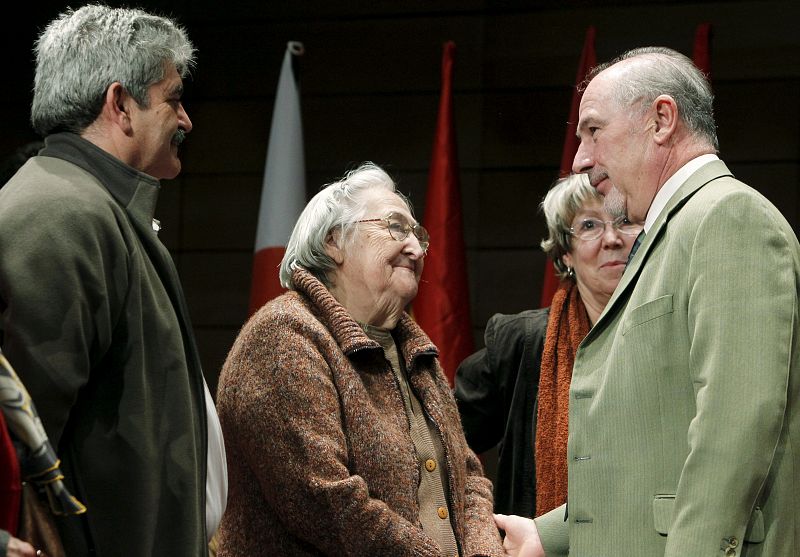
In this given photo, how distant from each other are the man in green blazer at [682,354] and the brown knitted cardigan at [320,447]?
0.49 m

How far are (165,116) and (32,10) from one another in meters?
3.86

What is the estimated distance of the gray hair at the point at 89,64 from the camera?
194 cm

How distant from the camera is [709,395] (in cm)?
163

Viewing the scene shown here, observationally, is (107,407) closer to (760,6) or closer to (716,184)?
(716,184)

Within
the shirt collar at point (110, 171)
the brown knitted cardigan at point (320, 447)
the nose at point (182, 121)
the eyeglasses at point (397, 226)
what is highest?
the nose at point (182, 121)

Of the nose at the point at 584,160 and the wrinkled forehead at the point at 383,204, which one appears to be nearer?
the nose at the point at 584,160

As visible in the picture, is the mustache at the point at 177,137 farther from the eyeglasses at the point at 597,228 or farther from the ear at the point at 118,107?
the eyeglasses at the point at 597,228

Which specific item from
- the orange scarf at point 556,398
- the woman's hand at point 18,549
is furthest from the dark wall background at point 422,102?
the woman's hand at point 18,549

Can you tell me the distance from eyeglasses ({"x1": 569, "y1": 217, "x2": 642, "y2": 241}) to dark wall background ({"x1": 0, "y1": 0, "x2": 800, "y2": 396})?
6.36 feet

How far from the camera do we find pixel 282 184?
4.38 meters

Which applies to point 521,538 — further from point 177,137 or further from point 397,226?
point 177,137

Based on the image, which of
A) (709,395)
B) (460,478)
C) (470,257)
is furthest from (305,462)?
(470,257)

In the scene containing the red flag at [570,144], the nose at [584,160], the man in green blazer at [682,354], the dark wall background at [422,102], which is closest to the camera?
the man in green blazer at [682,354]

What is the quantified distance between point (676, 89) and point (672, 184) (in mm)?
175
